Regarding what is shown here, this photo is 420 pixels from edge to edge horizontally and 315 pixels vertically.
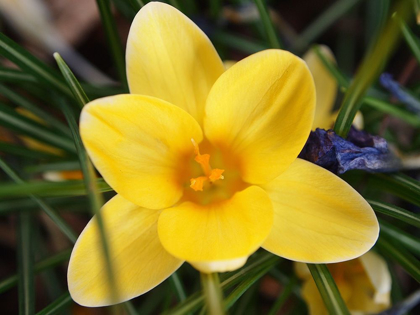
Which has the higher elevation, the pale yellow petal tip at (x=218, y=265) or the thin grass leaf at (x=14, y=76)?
the thin grass leaf at (x=14, y=76)

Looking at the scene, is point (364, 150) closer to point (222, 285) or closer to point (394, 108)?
point (394, 108)

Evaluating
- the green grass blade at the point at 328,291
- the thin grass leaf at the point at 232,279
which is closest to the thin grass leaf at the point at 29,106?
the thin grass leaf at the point at 232,279

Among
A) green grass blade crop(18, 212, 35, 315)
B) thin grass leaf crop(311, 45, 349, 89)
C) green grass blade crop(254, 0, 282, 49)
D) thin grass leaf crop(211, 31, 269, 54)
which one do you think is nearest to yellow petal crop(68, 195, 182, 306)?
green grass blade crop(18, 212, 35, 315)

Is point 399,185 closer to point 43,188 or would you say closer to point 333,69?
point 333,69

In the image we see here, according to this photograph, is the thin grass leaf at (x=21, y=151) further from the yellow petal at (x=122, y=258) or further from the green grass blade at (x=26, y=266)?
the yellow petal at (x=122, y=258)

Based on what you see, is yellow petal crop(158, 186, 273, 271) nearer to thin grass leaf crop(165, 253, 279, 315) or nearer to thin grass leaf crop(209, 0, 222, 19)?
thin grass leaf crop(165, 253, 279, 315)

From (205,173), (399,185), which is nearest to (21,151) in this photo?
(205,173)
